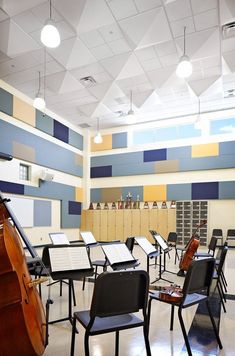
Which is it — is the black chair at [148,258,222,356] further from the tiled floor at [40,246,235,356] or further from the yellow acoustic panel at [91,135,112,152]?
the yellow acoustic panel at [91,135,112,152]

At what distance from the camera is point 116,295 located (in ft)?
5.93

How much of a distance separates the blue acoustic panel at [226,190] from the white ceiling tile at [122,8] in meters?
6.95

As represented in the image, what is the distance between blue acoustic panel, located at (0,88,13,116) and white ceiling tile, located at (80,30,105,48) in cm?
→ 324

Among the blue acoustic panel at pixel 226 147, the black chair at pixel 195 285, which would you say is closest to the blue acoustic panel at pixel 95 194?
the blue acoustic panel at pixel 226 147

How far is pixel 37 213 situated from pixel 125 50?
230 inches

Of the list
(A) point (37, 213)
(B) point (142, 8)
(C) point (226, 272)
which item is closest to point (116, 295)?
(C) point (226, 272)

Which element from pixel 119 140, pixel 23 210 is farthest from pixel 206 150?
pixel 23 210

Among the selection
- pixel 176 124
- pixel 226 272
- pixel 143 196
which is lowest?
pixel 226 272

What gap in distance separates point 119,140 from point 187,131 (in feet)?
9.63

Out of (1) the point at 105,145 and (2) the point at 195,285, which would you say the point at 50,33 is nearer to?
(2) the point at 195,285

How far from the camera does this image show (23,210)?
846 centimetres

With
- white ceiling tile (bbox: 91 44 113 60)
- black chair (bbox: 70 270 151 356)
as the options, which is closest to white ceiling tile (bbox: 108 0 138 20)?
white ceiling tile (bbox: 91 44 113 60)

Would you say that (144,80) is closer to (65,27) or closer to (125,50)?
(125,50)

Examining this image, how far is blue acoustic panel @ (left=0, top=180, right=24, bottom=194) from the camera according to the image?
7.78 metres
